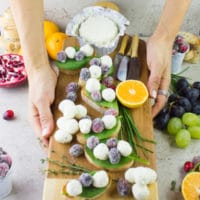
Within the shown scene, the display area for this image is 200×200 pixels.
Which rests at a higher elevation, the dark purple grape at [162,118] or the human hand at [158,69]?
the human hand at [158,69]

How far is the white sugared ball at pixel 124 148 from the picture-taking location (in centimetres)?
82

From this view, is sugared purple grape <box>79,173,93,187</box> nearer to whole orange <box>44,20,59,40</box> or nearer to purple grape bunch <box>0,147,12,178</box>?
purple grape bunch <box>0,147,12,178</box>

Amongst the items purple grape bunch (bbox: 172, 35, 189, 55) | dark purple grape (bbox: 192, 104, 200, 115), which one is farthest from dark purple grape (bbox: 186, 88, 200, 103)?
purple grape bunch (bbox: 172, 35, 189, 55)

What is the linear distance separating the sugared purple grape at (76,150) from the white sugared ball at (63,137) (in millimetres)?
22

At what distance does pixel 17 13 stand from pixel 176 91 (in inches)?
18.9

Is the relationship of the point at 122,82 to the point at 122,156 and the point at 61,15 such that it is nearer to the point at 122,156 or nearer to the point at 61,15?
the point at 122,156

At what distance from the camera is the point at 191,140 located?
113cm

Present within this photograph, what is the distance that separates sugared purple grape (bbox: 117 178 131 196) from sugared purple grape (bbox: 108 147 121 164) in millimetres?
39

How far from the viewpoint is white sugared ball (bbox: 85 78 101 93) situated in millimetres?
955

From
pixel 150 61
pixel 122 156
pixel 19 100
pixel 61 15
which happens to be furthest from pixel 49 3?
pixel 122 156

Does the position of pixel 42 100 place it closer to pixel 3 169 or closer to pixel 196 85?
pixel 3 169

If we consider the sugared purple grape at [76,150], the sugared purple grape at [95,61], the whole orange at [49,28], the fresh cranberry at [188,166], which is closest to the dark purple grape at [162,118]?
the fresh cranberry at [188,166]

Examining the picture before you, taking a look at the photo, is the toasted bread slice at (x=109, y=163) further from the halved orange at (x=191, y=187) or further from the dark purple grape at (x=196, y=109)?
the dark purple grape at (x=196, y=109)

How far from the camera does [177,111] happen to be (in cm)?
113
